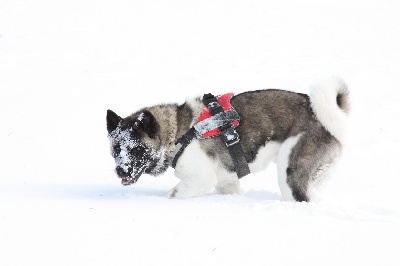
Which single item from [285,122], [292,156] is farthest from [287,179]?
[285,122]

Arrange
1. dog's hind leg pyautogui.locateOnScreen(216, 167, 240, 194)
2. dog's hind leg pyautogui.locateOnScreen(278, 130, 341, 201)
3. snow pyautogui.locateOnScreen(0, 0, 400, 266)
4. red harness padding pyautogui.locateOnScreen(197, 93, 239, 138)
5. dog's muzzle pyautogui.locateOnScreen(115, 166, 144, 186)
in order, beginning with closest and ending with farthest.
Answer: snow pyautogui.locateOnScreen(0, 0, 400, 266)
dog's hind leg pyautogui.locateOnScreen(278, 130, 341, 201)
dog's muzzle pyautogui.locateOnScreen(115, 166, 144, 186)
red harness padding pyautogui.locateOnScreen(197, 93, 239, 138)
dog's hind leg pyautogui.locateOnScreen(216, 167, 240, 194)

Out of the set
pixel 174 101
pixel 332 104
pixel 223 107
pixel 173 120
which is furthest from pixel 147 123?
pixel 174 101

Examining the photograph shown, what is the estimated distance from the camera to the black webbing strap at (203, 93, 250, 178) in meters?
5.79

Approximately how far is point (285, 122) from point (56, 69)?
28.6 ft

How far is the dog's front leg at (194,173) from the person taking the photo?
578cm

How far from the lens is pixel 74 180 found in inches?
→ 262

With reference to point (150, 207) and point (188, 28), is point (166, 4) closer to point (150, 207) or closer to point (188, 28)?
point (188, 28)

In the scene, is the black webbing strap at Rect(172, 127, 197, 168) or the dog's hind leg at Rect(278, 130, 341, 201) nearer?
the dog's hind leg at Rect(278, 130, 341, 201)

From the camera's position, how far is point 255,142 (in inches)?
231

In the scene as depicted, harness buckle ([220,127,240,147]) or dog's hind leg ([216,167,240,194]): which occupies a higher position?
harness buckle ([220,127,240,147])

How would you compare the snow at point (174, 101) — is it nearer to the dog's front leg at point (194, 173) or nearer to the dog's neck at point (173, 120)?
the dog's front leg at point (194, 173)

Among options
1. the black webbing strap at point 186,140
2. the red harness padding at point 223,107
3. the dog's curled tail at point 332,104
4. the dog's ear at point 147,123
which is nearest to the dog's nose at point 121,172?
the dog's ear at point 147,123

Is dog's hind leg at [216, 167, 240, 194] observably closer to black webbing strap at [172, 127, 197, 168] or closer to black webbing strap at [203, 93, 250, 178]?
black webbing strap at [203, 93, 250, 178]

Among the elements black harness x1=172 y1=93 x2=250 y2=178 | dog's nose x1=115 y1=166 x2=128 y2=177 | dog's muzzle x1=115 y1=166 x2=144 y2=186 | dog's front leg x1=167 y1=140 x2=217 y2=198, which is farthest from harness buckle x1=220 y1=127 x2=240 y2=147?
dog's nose x1=115 y1=166 x2=128 y2=177
